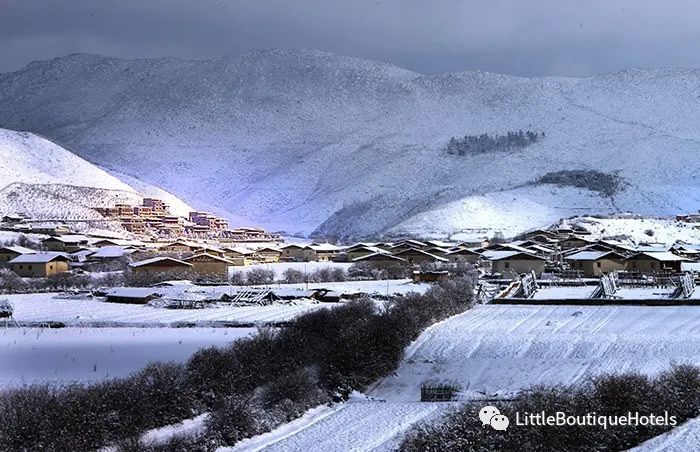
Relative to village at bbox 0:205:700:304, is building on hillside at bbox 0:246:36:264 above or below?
above

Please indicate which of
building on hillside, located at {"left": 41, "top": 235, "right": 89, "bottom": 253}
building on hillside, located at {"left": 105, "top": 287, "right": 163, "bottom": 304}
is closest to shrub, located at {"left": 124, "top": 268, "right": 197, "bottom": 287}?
building on hillside, located at {"left": 105, "top": 287, "right": 163, "bottom": 304}

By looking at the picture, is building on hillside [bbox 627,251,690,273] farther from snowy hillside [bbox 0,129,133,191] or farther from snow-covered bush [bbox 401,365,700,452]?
snowy hillside [bbox 0,129,133,191]

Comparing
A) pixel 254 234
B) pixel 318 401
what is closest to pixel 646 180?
pixel 254 234

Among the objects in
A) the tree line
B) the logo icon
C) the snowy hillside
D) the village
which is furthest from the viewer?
the tree line

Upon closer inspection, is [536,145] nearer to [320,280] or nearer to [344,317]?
[320,280]

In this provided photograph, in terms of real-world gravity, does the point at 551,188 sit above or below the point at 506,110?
below

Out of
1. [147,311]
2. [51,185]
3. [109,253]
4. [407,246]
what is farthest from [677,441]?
[51,185]

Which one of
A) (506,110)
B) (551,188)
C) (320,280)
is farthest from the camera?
(506,110)
